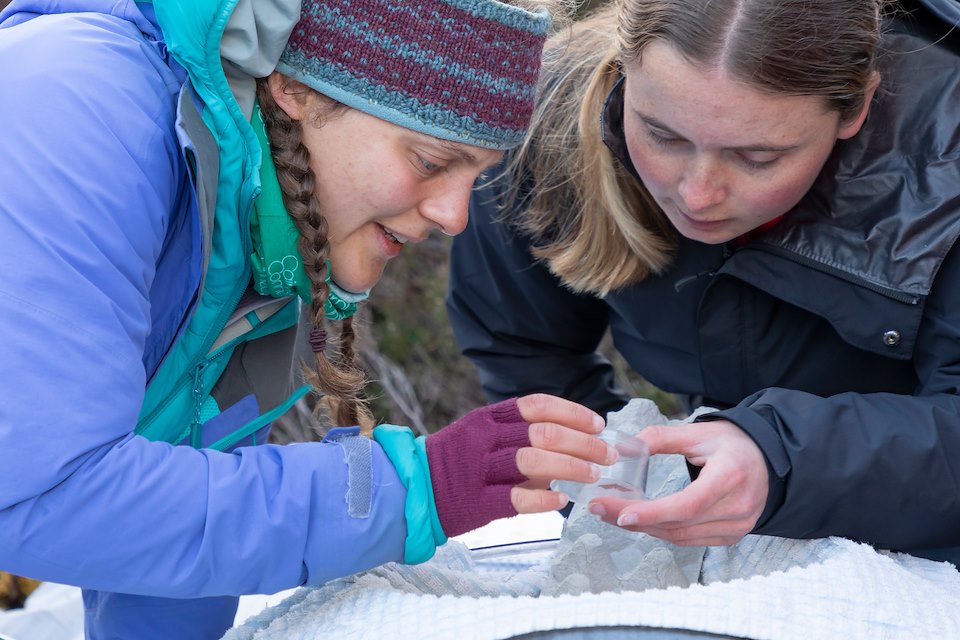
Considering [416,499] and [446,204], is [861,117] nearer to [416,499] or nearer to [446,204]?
[446,204]

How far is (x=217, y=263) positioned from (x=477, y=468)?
49 cm

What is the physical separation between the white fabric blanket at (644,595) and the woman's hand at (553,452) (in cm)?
13

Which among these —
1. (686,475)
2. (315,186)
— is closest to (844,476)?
(686,475)

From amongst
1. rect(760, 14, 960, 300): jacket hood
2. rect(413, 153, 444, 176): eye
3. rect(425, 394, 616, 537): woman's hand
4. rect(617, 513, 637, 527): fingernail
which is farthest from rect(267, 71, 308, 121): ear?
rect(760, 14, 960, 300): jacket hood

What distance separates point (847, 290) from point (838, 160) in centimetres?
24

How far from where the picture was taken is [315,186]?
1.63 m

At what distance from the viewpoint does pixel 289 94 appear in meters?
1.61

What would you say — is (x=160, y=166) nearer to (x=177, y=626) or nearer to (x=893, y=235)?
(x=177, y=626)

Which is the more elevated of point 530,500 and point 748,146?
point 748,146

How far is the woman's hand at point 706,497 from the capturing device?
156cm

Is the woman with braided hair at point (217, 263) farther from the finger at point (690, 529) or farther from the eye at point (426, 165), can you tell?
the finger at point (690, 529)

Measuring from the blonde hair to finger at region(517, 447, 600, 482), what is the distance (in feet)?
2.37

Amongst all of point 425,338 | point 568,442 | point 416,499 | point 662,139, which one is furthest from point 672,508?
point 425,338

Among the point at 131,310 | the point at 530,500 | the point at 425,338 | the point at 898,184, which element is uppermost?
the point at 898,184
